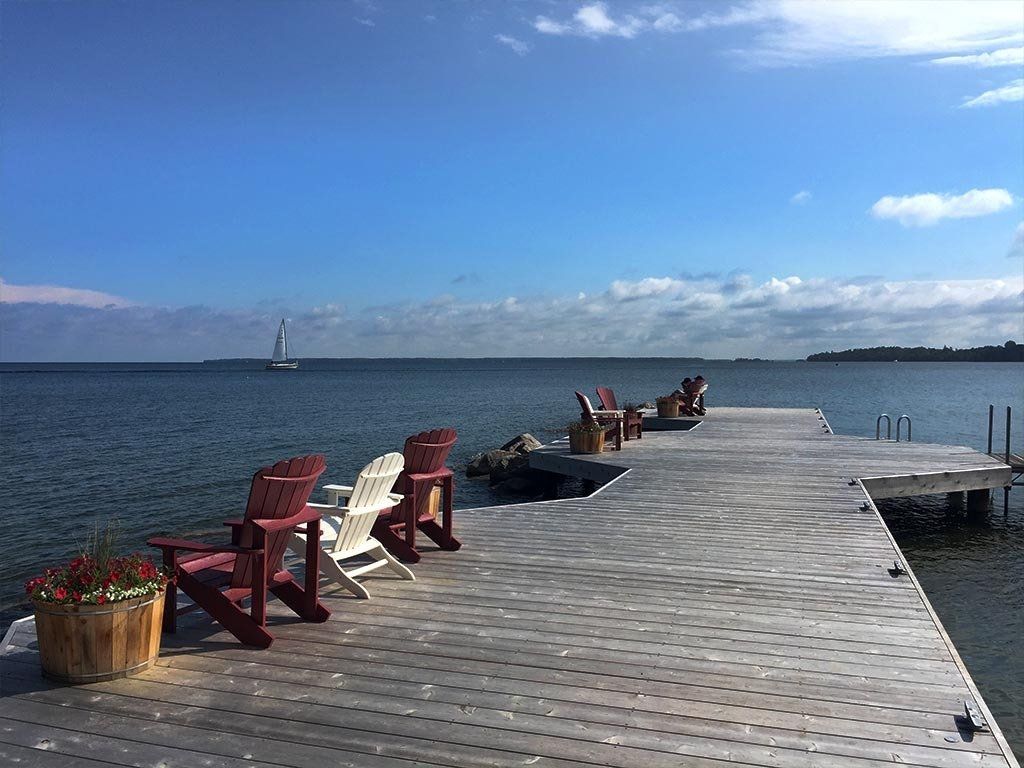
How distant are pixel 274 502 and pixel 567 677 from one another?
1.93 m

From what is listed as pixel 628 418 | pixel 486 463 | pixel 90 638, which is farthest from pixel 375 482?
pixel 486 463

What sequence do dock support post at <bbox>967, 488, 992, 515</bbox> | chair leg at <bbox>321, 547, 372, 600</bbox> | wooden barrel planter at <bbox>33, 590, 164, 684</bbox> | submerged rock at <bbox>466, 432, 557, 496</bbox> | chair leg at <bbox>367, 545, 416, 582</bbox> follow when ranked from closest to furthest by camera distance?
wooden barrel planter at <bbox>33, 590, 164, 684</bbox>, chair leg at <bbox>321, 547, 372, 600</bbox>, chair leg at <bbox>367, 545, 416, 582</bbox>, dock support post at <bbox>967, 488, 992, 515</bbox>, submerged rock at <bbox>466, 432, 557, 496</bbox>

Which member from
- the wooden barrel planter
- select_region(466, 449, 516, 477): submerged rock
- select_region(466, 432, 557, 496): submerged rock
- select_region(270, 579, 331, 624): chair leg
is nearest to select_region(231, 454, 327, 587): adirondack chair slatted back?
select_region(270, 579, 331, 624): chair leg

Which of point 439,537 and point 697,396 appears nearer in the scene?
point 439,537

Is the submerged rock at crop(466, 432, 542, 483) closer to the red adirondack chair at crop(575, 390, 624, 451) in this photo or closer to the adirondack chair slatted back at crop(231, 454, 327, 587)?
the red adirondack chair at crop(575, 390, 624, 451)

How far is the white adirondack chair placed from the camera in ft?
17.6

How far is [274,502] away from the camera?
464cm

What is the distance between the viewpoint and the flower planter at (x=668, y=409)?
67.4 feet

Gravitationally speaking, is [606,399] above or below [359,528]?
above

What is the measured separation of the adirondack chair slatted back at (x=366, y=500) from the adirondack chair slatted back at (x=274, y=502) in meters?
0.59

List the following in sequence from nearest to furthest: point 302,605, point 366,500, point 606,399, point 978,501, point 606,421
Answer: point 302,605 < point 366,500 < point 978,501 < point 606,421 < point 606,399

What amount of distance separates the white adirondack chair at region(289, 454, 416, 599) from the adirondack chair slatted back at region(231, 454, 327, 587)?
48cm

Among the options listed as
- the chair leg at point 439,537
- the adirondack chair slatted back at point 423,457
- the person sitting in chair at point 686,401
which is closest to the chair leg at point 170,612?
the adirondack chair slatted back at point 423,457

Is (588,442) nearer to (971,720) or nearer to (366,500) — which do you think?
(366,500)
